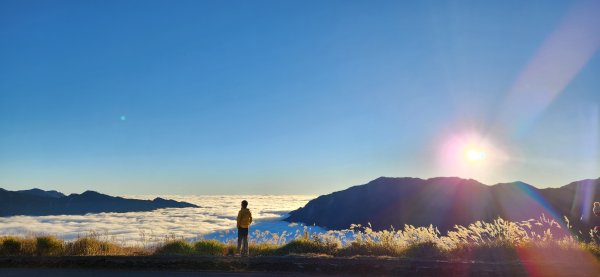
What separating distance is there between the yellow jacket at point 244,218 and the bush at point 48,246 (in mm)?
6393

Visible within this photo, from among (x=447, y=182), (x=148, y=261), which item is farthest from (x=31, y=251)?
(x=447, y=182)

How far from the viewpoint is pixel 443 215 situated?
167m

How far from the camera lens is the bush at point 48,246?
15484mm

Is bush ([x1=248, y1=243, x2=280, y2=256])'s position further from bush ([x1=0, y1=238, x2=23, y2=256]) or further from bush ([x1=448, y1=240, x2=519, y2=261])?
bush ([x1=0, y1=238, x2=23, y2=256])

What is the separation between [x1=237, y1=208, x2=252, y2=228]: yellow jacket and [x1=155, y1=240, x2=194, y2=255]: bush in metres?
2.44

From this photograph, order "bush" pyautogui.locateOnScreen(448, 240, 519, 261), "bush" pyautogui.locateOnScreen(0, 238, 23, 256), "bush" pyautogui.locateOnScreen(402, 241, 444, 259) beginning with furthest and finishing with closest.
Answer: "bush" pyautogui.locateOnScreen(0, 238, 23, 256)
"bush" pyautogui.locateOnScreen(402, 241, 444, 259)
"bush" pyautogui.locateOnScreen(448, 240, 519, 261)

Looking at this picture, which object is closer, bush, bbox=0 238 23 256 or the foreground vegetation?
the foreground vegetation

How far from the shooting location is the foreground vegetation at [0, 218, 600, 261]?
42.1ft

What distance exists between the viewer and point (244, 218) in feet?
49.3

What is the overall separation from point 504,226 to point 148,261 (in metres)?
11.0

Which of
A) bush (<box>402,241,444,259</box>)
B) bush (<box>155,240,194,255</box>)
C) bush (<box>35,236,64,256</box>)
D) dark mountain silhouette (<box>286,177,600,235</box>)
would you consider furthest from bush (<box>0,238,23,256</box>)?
dark mountain silhouette (<box>286,177,600,235</box>)

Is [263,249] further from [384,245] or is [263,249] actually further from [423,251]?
[423,251]

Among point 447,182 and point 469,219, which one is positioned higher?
point 447,182

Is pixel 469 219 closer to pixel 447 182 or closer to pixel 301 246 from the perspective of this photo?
pixel 447 182
